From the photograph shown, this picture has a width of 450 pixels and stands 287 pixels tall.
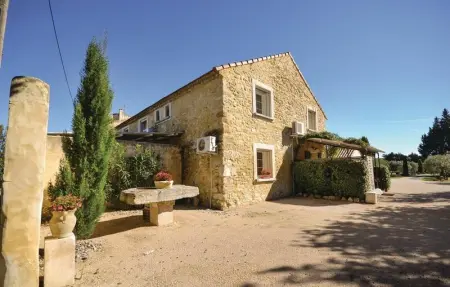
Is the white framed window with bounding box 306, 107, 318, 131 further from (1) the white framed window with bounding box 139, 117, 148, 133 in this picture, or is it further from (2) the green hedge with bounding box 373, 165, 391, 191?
(1) the white framed window with bounding box 139, 117, 148, 133

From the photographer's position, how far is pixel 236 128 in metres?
8.70

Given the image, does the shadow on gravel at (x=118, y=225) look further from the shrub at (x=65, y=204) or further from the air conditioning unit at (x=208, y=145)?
the air conditioning unit at (x=208, y=145)

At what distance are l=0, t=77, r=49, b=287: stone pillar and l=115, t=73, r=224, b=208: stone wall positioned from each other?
570cm

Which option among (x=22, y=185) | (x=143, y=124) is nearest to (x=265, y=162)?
(x=143, y=124)

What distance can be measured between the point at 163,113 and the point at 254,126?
503 centimetres

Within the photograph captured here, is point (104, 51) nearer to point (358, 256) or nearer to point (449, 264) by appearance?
point (358, 256)

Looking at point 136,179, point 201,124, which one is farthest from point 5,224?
point 201,124

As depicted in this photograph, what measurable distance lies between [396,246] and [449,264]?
82 centimetres

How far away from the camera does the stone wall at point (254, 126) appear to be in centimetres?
841

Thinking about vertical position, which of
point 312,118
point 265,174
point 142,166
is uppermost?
point 312,118

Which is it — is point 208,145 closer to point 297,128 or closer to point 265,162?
point 265,162

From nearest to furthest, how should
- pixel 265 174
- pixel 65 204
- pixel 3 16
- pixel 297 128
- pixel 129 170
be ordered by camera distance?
pixel 3 16, pixel 65 204, pixel 129 170, pixel 265 174, pixel 297 128

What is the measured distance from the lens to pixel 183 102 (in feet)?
33.8

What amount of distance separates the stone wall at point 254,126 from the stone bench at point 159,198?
2.49m
